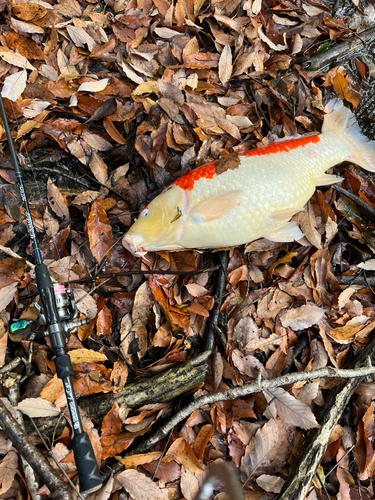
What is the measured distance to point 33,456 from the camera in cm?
184

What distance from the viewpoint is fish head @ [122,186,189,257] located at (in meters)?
2.21

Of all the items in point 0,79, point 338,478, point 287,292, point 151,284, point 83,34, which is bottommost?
point 338,478

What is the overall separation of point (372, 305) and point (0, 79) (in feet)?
11.2

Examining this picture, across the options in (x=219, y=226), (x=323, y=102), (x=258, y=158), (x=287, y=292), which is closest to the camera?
(x=219, y=226)

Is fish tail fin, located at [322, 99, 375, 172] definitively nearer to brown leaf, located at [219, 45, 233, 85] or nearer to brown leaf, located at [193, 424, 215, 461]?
brown leaf, located at [219, 45, 233, 85]

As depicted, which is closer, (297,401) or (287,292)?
(297,401)

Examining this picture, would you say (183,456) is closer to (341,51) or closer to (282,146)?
(282,146)

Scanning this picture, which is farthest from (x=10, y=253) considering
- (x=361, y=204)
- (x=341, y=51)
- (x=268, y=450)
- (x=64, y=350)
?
(x=341, y=51)

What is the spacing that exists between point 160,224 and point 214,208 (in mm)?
375

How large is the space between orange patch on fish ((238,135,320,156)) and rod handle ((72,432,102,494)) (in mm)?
2057

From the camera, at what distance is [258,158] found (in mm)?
2404

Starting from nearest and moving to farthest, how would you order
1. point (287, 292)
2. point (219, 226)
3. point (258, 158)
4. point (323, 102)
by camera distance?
point (219, 226), point (258, 158), point (287, 292), point (323, 102)

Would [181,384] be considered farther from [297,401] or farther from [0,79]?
[0,79]

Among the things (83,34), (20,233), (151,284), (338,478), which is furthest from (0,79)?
(338,478)
